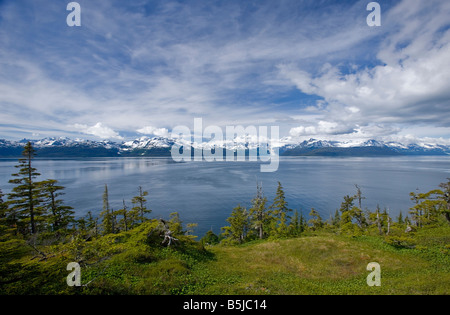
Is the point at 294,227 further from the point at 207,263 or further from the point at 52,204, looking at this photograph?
the point at 52,204

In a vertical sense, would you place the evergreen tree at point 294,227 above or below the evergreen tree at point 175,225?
below

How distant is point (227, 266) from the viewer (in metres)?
21.0

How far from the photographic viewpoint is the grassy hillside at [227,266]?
12062 millimetres

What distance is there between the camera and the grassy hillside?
475 inches

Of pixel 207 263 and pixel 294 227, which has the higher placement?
pixel 207 263

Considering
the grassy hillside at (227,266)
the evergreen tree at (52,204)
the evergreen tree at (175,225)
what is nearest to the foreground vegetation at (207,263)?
the grassy hillside at (227,266)

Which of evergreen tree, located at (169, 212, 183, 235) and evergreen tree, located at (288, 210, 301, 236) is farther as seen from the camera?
evergreen tree, located at (288, 210, 301, 236)

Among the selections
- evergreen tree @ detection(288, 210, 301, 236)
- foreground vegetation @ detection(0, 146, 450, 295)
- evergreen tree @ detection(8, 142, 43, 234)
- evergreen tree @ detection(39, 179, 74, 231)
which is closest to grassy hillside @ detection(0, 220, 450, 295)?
foreground vegetation @ detection(0, 146, 450, 295)

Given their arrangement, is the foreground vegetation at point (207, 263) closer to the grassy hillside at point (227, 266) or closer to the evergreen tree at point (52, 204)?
the grassy hillside at point (227, 266)

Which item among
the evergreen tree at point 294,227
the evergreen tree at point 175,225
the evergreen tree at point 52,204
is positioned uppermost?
the evergreen tree at point 52,204

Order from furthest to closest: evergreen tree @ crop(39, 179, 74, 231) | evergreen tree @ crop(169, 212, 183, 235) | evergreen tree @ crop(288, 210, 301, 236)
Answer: evergreen tree @ crop(288, 210, 301, 236) < evergreen tree @ crop(39, 179, 74, 231) < evergreen tree @ crop(169, 212, 183, 235)

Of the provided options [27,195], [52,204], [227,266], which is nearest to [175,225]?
[227,266]

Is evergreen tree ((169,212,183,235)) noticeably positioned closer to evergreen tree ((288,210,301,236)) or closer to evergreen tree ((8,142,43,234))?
evergreen tree ((8,142,43,234))
